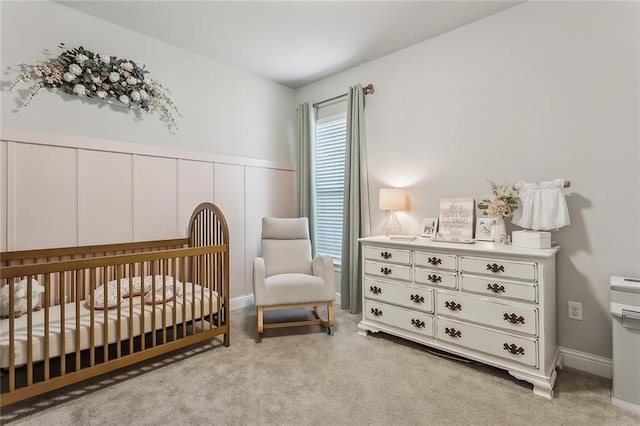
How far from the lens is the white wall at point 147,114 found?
2281 millimetres

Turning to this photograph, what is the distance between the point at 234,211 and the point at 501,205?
2571mm

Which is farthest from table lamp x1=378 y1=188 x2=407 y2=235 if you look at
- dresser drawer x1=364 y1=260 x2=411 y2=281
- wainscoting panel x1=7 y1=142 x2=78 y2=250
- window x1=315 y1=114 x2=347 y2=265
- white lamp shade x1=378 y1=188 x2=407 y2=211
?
wainscoting panel x1=7 y1=142 x2=78 y2=250

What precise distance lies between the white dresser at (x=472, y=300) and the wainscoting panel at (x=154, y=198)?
1870mm

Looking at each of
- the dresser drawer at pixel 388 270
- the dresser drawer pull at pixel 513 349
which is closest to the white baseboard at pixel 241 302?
the dresser drawer at pixel 388 270

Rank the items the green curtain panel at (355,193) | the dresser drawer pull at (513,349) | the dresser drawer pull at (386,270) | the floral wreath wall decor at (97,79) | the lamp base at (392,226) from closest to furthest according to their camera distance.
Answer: the dresser drawer pull at (513,349) < the floral wreath wall decor at (97,79) < the dresser drawer pull at (386,270) < the lamp base at (392,226) < the green curtain panel at (355,193)

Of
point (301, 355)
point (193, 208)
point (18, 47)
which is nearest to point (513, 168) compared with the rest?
point (301, 355)

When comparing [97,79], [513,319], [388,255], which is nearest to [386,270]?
[388,255]

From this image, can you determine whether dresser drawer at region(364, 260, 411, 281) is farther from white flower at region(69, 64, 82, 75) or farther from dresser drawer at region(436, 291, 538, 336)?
white flower at region(69, 64, 82, 75)

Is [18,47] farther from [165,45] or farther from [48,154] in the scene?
[165,45]

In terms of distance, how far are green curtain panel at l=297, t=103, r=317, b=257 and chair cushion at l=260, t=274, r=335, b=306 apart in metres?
1.09

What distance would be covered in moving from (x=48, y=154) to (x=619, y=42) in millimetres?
4021

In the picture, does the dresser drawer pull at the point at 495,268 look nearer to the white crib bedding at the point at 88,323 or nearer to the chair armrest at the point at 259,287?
the chair armrest at the point at 259,287

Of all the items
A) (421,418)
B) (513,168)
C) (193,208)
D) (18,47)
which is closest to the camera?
(421,418)

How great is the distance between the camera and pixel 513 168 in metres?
2.48
